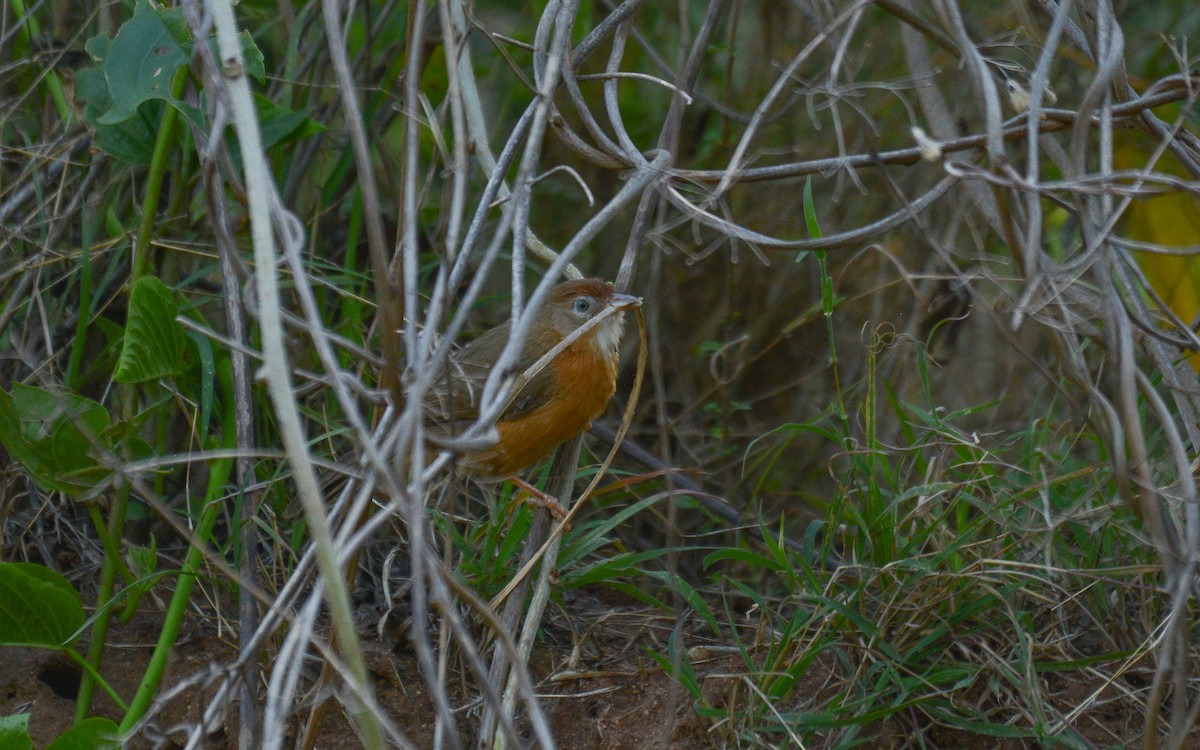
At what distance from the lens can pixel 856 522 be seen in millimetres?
3152

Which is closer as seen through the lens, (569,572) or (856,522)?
(856,522)

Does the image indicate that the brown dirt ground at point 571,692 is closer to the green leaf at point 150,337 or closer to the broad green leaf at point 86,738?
the broad green leaf at point 86,738

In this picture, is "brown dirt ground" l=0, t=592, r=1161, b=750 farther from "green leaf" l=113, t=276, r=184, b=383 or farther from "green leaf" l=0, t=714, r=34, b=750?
"green leaf" l=113, t=276, r=184, b=383

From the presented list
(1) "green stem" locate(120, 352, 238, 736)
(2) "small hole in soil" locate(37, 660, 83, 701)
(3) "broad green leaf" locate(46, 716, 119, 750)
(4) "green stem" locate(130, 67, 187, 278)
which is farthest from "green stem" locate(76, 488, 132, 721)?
(4) "green stem" locate(130, 67, 187, 278)

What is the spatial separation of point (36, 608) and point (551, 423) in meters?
1.83

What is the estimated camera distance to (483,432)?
2.11m

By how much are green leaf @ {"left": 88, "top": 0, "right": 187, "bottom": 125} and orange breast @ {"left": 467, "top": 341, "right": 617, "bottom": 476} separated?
166 cm

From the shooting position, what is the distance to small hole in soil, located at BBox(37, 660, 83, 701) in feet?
11.7

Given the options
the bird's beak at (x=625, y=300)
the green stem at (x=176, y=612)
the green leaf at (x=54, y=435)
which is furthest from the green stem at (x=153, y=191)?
the bird's beak at (x=625, y=300)

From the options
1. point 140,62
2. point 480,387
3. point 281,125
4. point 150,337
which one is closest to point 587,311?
point 480,387

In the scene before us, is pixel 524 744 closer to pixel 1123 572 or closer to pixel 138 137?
pixel 1123 572

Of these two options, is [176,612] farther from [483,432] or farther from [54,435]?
[483,432]

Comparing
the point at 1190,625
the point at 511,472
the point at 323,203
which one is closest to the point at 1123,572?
the point at 1190,625

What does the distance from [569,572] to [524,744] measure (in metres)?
0.54
